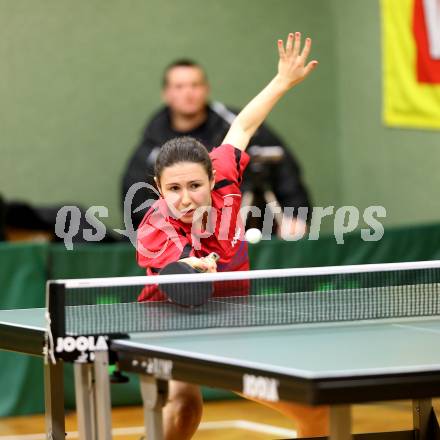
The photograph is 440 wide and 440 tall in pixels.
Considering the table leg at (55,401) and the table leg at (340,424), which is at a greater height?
the table leg at (340,424)

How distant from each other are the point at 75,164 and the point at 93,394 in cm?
568

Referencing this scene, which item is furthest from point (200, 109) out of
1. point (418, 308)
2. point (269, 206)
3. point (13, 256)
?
point (418, 308)

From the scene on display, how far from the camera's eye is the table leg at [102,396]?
290cm

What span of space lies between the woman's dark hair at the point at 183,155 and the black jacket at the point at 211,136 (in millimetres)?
3643

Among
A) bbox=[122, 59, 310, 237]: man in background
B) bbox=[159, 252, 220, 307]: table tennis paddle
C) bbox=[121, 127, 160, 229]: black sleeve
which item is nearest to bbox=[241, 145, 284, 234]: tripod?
bbox=[122, 59, 310, 237]: man in background

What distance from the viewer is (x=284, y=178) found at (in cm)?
764

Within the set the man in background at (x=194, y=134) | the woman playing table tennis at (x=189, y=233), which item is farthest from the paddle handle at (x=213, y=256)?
the man in background at (x=194, y=134)

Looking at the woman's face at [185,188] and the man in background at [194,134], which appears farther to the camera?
the man in background at [194,134]

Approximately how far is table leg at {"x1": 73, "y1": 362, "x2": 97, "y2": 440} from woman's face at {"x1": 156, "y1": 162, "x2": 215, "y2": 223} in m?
0.66

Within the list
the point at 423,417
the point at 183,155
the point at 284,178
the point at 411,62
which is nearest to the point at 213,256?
the point at 183,155

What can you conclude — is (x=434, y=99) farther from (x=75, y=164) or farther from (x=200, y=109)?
(x=75, y=164)

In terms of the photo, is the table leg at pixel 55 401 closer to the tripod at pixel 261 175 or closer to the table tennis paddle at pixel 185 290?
the table tennis paddle at pixel 185 290

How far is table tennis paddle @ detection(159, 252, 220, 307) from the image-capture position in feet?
10.3

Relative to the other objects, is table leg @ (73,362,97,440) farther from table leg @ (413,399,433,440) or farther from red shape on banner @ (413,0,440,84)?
red shape on banner @ (413,0,440,84)
